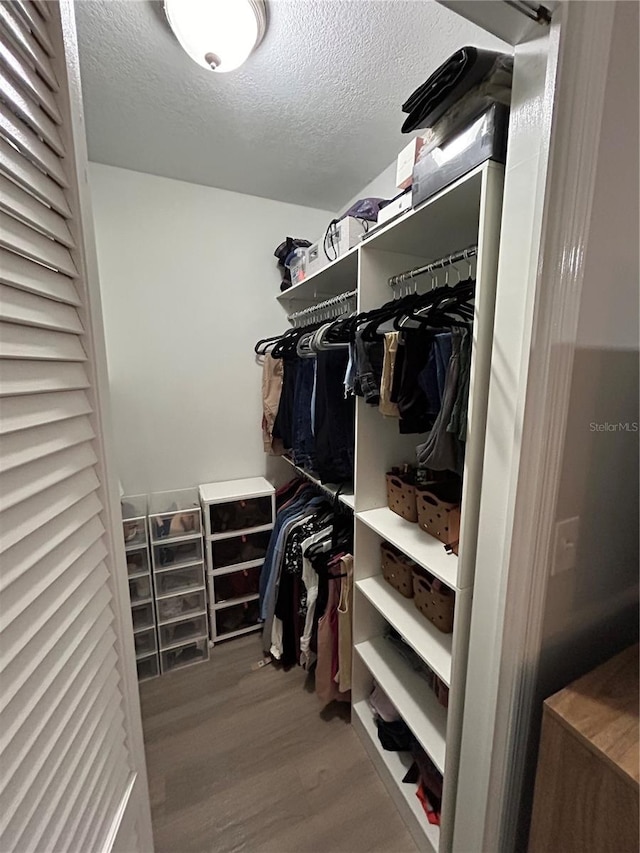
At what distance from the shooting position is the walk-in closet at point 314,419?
546 millimetres

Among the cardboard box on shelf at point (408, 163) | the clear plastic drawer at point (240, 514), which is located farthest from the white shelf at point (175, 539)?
the cardboard box on shelf at point (408, 163)

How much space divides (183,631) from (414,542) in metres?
1.51

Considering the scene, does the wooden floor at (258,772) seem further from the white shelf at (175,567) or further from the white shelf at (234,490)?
the white shelf at (234,490)

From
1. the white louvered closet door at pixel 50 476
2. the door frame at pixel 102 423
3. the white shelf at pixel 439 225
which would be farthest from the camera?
the white shelf at pixel 439 225

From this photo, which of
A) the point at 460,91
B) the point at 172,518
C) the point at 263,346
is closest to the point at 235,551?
the point at 172,518

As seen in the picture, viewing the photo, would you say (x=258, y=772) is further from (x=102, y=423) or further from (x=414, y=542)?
(x=102, y=423)

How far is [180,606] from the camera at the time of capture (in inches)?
73.9

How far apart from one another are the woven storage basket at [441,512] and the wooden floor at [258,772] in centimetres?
107

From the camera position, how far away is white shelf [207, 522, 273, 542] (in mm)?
1908

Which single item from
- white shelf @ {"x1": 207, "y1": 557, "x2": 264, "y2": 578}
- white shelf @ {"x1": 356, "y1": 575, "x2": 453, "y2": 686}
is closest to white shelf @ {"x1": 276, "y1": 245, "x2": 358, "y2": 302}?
white shelf @ {"x1": 356, "y1": 575, "x2": 453, "y2": 686}

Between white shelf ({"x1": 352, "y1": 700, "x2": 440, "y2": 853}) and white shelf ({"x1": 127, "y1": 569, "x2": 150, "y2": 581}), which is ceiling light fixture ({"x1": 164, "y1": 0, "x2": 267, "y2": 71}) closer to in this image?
white shelf ({"x1": 127, "y1": 569, "x2": 150, "y2": 581})

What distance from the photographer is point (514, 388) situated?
70 centimetres

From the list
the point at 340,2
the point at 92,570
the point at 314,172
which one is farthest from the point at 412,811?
the point at 314,172

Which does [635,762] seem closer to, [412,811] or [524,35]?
[412,811]
